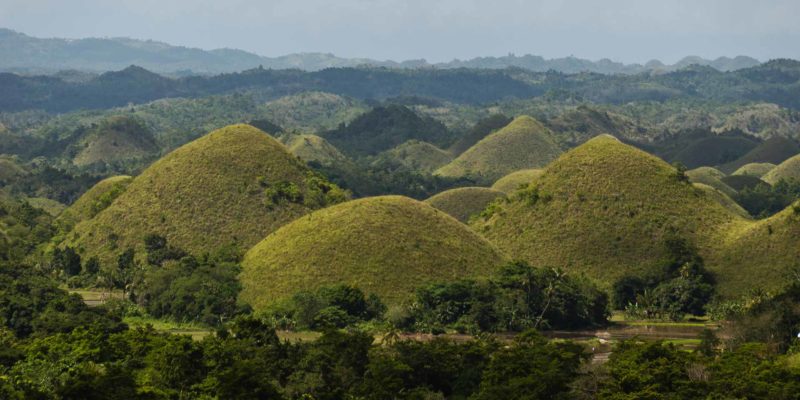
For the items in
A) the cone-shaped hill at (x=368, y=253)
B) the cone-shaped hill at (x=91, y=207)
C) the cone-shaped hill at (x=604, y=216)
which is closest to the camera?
the cone-shaped hill at (x=368, y=253)

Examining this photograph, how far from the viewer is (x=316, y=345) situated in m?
97.9

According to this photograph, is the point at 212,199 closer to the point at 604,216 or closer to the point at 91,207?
the point at 91,207

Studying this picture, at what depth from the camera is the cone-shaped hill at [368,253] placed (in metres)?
135

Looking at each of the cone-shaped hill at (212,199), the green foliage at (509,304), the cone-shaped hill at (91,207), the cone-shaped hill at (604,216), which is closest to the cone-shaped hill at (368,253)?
the green foliage at (509,304)

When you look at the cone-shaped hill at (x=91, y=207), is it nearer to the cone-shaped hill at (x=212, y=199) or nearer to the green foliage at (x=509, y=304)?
the cone-shaped hill at (x=212, y=199)

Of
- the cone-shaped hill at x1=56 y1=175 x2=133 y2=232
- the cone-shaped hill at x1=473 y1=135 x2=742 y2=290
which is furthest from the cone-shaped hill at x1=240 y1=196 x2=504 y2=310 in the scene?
the cone-shaped hill at x1=56 y1=175 x2=133 y2=232

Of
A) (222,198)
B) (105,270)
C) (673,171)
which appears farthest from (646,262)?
(105,270)

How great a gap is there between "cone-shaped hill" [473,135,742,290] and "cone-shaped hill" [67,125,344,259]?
85.8ft

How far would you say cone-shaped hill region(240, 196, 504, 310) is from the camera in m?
135

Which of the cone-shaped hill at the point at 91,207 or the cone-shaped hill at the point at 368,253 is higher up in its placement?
the cone-shaped hill at the point at 368,253

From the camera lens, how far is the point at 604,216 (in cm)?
16225

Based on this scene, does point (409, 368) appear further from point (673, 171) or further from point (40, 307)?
point (673, 171)

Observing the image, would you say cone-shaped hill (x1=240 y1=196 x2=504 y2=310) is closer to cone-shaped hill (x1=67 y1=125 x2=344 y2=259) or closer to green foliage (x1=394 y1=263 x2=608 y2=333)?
green foliage (x1=394 y1=263 x2=608 y2=333)

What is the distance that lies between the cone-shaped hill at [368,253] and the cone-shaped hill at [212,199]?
13614mm
